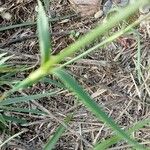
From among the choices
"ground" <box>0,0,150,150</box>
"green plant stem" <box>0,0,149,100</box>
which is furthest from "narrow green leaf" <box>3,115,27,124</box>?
"green plant stem" <box>0,0,149,100</box>

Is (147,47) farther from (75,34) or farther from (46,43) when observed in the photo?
(46,43)

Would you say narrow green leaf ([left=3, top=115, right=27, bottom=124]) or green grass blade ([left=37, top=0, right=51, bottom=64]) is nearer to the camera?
green grass blade ([left=37, top=0, right=51, bottom=64])

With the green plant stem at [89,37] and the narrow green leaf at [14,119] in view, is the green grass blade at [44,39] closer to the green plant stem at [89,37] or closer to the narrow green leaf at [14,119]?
the green plant stem at [89,37]

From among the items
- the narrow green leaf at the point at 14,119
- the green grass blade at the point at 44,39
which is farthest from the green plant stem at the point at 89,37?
the narrow green leaf at the point at 14,119

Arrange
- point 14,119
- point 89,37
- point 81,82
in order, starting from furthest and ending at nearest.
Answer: point 81,82
point 14,119
point 89,37

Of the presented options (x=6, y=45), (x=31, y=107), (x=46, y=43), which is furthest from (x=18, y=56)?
(x=46, y=43)

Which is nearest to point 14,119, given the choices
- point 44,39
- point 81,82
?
point 81,82

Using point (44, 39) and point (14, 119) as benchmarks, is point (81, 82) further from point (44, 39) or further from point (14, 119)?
point (44, 39)

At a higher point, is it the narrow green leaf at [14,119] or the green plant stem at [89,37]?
the green plant stem at [89,37]

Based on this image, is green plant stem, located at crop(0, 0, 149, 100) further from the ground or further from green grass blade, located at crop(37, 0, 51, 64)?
the ground
